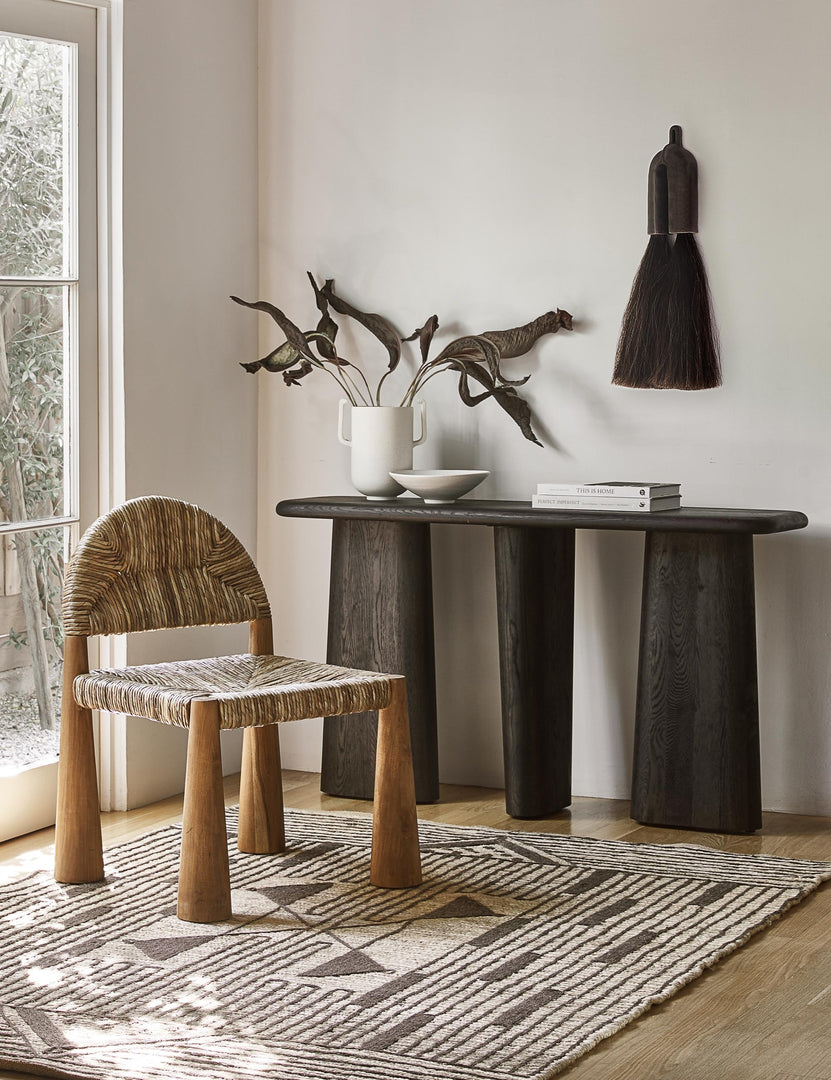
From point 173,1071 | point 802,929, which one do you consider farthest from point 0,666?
point 802,929

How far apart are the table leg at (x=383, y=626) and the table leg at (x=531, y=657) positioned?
0.22 meters

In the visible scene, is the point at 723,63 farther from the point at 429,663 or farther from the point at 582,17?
the point at 429,663

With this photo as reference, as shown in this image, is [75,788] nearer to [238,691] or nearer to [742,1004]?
[238,691]

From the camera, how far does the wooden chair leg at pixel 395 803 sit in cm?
292

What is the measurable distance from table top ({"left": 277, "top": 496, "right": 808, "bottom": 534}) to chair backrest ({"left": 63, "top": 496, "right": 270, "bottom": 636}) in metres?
0.46

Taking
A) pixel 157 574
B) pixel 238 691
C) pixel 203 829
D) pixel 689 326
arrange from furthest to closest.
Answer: pixel 689 326 → pixel 157 574 → pixel 238 691 → pixel 203 829

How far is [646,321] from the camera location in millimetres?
3604

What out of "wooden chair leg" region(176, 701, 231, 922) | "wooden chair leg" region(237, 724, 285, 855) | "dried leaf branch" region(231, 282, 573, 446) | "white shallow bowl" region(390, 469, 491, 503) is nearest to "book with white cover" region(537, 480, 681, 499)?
"white shallow bowl" region(390, 469, 491, 503)

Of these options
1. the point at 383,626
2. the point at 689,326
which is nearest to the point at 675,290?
the point at 689,326

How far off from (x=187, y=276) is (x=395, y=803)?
5.25 ft

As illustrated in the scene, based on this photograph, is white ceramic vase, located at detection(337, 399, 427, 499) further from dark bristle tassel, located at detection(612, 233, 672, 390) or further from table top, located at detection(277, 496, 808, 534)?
dark bristle tassel, located at detection(612, 233, 672, 390)

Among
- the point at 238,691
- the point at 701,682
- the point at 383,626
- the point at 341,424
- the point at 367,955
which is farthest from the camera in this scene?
the point at 341,424

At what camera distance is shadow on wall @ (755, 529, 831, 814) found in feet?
11.6

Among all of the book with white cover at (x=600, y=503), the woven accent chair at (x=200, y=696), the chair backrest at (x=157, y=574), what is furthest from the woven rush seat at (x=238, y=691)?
the book with white cover at (x=600, y=503)
